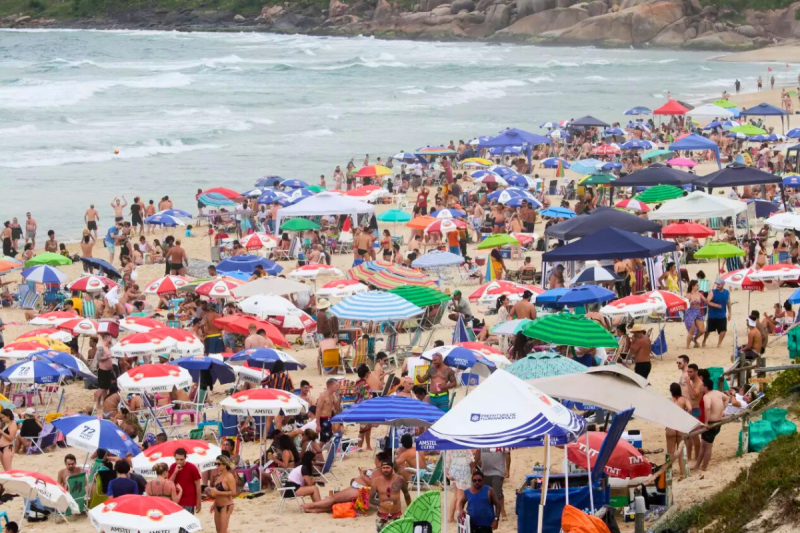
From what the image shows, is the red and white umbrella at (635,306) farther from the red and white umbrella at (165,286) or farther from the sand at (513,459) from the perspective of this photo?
the red and white umbrella at (165,286)

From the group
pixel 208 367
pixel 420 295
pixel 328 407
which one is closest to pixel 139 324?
pixel 208 367

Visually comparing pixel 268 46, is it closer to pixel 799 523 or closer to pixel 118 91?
pixel 118 91

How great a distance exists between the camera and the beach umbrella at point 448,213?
72.6 ft

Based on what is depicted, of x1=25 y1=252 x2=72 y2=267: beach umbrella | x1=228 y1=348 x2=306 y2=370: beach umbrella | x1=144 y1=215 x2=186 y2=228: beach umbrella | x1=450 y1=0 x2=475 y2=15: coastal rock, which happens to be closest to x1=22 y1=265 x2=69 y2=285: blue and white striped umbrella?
x1=25 y1=252 x2=72 y2=267: beach umbrella

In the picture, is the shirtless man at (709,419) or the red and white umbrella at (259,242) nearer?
the shirtless man at (709,419)

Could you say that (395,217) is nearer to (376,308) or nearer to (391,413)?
(376,308)

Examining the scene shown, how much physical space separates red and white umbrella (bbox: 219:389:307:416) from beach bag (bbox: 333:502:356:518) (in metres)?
Result: 1.30

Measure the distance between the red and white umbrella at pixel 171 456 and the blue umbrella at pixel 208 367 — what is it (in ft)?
8.77

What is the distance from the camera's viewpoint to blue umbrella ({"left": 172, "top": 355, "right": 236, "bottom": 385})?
1223 centimetres

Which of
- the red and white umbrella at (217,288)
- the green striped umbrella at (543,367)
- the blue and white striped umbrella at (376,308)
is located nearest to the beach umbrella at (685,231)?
the blue and white striped umbrella at (376,308)

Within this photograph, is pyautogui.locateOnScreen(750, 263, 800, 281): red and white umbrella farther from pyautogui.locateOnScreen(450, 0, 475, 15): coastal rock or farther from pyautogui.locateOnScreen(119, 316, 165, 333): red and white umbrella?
pyautogui.locateOnScreen(450, 0, 475, 15): coastal rock

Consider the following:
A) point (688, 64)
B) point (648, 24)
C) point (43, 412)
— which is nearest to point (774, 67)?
point (688, 64)

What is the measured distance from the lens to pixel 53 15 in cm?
13450

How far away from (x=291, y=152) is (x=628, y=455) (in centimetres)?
3503
